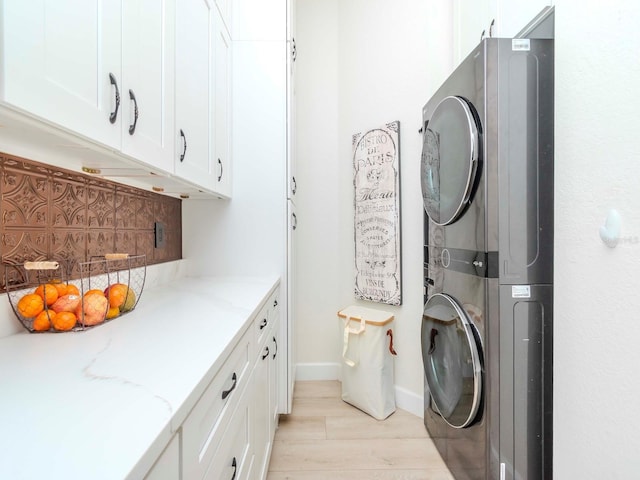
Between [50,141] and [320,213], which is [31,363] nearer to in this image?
Answer: [50,141]

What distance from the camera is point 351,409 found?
6.72ft

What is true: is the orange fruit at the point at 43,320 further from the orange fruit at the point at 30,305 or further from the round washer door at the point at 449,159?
the round washer door at the point at 449,159

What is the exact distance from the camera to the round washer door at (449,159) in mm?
1160

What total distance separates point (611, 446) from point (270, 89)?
208 centimetres

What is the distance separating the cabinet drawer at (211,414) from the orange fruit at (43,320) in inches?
19.5

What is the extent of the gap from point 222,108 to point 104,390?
1.52 metres

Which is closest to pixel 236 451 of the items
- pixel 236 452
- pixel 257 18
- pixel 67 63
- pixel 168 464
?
pixel 236 452

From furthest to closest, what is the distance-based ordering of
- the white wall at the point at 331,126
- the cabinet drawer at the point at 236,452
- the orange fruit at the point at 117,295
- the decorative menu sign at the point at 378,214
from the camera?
the white wall at the point at 331,126, the decorative menu sign at the point at 378,214, the orange fruit at the point at 117,295, the cabinet drawer at the point at 236,452

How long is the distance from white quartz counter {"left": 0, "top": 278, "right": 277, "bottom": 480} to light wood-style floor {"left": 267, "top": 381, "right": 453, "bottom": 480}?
107 cm

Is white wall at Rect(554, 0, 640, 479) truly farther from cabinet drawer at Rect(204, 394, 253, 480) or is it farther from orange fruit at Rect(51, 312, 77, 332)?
orange fruit at Rect(51, 312, 77, 332)

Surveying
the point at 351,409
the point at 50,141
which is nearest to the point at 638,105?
the point at 50,141

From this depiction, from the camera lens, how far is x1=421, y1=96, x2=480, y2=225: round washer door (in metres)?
1.16

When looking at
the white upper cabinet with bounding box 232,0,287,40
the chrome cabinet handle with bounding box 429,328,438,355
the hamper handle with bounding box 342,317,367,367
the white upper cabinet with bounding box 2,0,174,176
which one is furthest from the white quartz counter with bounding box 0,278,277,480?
the white upper cabinet with bounding box 232,0,287,40

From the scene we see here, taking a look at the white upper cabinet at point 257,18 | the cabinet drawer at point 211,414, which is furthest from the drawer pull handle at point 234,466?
the white upper cabinet at point 257,18
